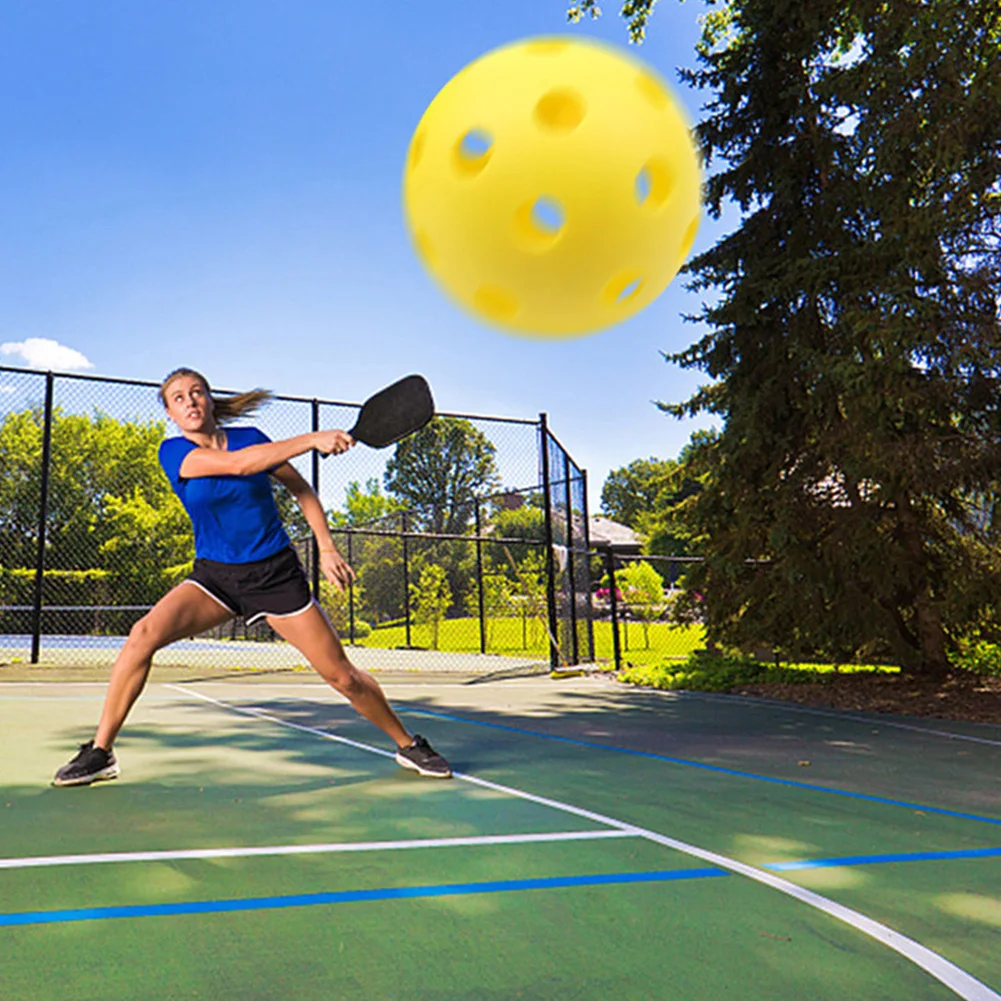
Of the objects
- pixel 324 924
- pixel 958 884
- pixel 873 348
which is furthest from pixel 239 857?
pixel 873 348

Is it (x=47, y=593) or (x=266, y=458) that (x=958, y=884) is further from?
(x=47, y=593)

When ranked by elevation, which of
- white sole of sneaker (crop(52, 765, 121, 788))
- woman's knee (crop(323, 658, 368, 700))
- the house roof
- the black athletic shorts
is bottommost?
white sole of sneaker (crop(52, 765, 121, 788))

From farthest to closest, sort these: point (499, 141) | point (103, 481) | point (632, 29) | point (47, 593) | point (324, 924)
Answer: point (103, 481), point (47, 593), point (632, 29), point (499, 141), point (324, 924)

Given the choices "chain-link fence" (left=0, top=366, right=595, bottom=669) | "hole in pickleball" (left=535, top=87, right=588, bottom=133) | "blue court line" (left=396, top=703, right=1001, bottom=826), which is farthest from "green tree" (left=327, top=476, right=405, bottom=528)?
"hole in pickleball" (left=535, top=87, right=588, bottom=133)

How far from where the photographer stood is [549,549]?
1446 centimetres

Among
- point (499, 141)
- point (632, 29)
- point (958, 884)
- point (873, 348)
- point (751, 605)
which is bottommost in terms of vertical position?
point (958, 884)

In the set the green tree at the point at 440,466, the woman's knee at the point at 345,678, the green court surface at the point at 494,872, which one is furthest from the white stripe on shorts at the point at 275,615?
the green tree at the point at 440,466

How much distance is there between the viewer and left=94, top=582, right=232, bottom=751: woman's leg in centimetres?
423

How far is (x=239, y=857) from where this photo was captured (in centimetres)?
318

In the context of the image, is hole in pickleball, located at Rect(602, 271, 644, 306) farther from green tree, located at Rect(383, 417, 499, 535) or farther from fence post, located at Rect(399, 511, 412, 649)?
green tree, located at Rect(383, 417, 499, 535)

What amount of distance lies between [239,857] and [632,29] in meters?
15.4

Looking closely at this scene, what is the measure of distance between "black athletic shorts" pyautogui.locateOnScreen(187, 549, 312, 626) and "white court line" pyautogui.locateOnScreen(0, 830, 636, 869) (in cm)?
124

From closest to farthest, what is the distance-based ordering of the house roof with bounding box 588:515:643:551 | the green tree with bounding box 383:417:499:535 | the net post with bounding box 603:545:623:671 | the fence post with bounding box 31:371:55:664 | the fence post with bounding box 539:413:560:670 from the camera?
the fence post with bounding box 31:371:55:664 < the net post with bounding box 603:545:623:671 < the fence post with bounding box 539:413:560:670 < the green tree with bounding box 383:417:499:535 < the house roof with bounding box 588:515:643:551

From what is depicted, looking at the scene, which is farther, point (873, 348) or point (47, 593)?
point (47, 593)
